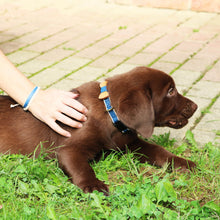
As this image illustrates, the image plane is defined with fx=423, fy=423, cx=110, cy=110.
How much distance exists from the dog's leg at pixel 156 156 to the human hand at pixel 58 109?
0.56m

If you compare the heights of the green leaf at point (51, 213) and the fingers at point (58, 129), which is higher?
the fingers at point (58, 129)

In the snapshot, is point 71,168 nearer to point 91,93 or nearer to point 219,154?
point 91,93

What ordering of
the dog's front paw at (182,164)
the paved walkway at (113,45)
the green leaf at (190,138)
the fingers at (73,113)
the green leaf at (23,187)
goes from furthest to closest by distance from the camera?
the paved walkway at (113,45) → the green leaf at (190,138) → the dog's front paw at (182,164) → the fingers at (73,113) → the green leaf at (23,187)

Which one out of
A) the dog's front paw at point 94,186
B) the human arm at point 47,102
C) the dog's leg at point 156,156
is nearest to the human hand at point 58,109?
the human arm at point 47,102

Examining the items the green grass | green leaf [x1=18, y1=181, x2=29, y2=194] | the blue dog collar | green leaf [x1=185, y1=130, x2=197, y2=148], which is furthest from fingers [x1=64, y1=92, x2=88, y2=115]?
green leaf [x1=185, y1=130, x2=197, y2=148]

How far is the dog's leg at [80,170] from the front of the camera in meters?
2.90

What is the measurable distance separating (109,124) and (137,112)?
1.04ft

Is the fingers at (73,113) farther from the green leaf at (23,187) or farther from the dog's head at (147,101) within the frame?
the green leaf at (23,187)

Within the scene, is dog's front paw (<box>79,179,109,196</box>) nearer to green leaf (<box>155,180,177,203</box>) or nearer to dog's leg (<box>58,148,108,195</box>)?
dog's leg (<box>58,148,108,195</box>)

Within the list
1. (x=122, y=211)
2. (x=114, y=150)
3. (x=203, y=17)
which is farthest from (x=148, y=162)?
(x=203, y=17)

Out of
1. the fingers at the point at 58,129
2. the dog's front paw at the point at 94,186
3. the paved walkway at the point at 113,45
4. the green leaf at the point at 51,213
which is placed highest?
the fingers at the point at 58,129

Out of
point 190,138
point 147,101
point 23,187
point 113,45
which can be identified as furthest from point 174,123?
point 113,45

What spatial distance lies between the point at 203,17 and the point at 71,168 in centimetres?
597

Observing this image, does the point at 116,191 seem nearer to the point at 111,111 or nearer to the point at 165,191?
the point at 165,191
